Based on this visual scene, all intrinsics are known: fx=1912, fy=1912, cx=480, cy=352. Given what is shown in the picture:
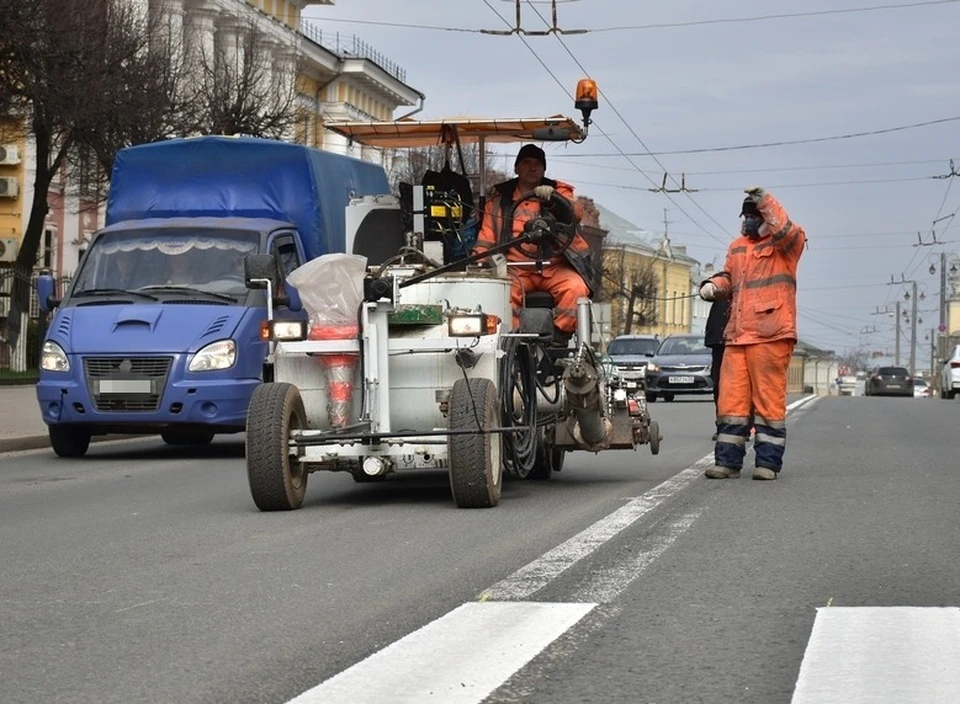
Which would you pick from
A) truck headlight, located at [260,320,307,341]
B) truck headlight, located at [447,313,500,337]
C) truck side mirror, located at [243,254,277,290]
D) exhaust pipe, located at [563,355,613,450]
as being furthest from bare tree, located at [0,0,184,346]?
truck headlight, located at [447,313,500,337]

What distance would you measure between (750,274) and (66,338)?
22.7 feet

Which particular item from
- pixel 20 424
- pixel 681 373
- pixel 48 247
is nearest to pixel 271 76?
pixel 48 247

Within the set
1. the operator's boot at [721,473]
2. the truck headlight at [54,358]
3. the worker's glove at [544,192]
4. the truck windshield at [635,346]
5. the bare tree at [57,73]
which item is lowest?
the operator's boot at [721,473]

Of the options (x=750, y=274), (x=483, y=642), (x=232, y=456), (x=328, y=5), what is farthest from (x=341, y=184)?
(x=328, y=5)

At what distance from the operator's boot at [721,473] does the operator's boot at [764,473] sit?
8.2 inches

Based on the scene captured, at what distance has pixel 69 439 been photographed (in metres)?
18.0

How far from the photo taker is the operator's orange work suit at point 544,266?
42.4ft

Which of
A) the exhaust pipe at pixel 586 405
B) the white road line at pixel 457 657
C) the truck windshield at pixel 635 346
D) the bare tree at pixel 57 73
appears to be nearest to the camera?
the white road line at pixel 457 657

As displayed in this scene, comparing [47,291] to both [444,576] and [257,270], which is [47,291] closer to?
[257,270]

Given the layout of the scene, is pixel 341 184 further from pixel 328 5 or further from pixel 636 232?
pixel 636 232

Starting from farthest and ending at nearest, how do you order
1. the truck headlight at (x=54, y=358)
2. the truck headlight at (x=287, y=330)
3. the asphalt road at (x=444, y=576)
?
the truck headlight at (x=54, y=358) < the truck headlight at (x=287, y=330) < the asphalt road at (x=444, y=576)

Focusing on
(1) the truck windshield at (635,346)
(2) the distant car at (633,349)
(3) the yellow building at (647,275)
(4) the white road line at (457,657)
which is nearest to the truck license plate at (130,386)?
(4) the white road line at (457,657)

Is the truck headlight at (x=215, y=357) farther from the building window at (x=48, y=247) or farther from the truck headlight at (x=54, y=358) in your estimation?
the building window at (x=48, y=247)

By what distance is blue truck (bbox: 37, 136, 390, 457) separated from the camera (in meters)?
17.1
